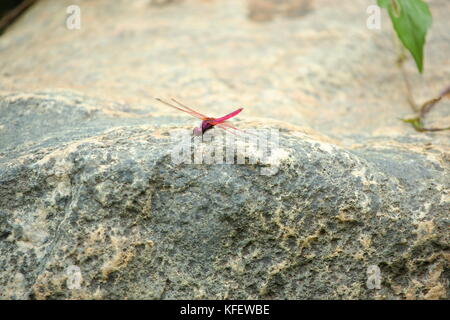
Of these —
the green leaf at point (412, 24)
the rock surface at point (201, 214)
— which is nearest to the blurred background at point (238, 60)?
the rock surface at point (201, 214)

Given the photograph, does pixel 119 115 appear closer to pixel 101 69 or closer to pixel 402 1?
pixel 101 69

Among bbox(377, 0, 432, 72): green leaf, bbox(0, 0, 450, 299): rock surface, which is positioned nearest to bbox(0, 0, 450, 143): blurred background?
bbox(0, 0, 450, 299): rock surface

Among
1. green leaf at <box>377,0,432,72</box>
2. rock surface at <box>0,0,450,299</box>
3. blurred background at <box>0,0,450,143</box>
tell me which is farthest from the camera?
blurred background at <box>0,0,450,143</box>

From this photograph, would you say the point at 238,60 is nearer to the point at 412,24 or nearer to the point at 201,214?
the point at 412,24

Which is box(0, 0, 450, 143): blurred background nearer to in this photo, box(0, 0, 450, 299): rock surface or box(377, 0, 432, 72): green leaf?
box(0, 0, 450, 299): rock surface

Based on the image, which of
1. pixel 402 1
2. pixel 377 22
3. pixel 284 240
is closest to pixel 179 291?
pixel 284 240

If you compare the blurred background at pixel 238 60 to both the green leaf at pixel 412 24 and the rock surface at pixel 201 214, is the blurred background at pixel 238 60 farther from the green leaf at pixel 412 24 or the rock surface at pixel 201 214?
the green leaf at pixel 412 24

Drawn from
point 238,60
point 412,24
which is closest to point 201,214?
point 412,24

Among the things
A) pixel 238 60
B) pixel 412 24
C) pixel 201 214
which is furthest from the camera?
pixel 238 60
